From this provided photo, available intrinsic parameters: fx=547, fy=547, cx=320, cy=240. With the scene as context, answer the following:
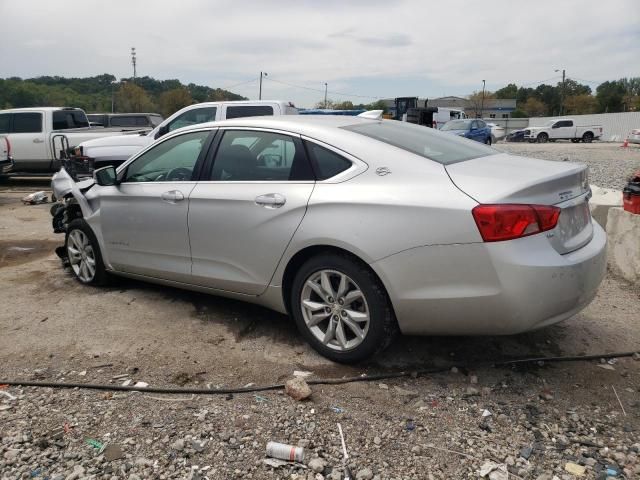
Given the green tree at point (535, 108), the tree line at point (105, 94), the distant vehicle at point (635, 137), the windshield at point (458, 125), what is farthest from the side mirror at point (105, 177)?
the green tree at point (535, 108)

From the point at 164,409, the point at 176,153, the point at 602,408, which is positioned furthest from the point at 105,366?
the point at 602,408

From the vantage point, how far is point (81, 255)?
5.19m

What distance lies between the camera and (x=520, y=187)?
296cm

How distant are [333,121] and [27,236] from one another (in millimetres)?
5731

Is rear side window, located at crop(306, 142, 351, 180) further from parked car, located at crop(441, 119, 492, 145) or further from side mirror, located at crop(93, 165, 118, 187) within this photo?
parked car, located at crop(441, 119, 492, 145)

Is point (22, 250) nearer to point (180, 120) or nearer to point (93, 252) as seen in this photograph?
point (93, 252)

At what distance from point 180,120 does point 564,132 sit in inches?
1591

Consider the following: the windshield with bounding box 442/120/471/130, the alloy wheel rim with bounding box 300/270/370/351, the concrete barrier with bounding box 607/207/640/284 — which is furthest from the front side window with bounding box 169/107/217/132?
the windshield with bounding box 442/120/471/130

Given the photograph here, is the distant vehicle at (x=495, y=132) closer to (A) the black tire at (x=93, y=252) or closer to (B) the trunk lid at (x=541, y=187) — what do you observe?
(A) the black tire at (x=93, y=252)

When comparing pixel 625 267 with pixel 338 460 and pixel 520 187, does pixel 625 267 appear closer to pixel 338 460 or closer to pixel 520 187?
pixel 520 187

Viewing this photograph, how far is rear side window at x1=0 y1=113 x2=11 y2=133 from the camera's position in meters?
13.8

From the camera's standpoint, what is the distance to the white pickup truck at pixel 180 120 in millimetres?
9609

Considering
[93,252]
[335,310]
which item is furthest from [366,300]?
[93,252]

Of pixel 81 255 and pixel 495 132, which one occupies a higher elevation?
pixel 495 132
